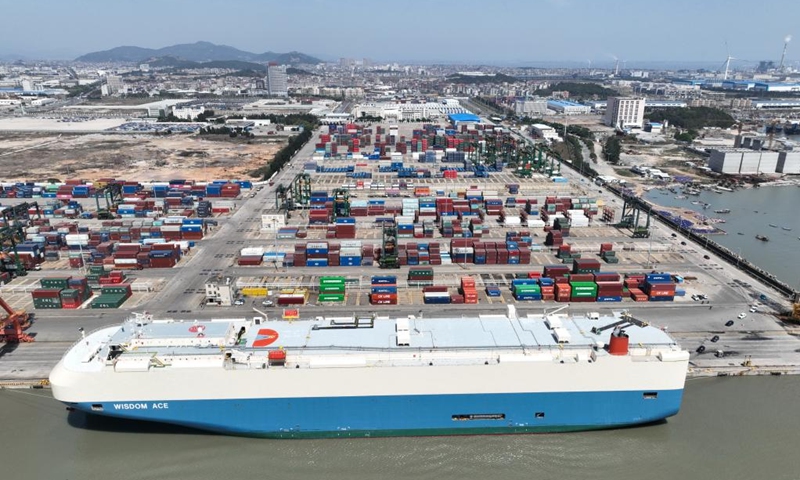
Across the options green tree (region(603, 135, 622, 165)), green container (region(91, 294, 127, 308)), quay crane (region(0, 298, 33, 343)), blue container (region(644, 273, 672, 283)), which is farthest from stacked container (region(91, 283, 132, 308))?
green tree (region(603, 135, 622, 165))

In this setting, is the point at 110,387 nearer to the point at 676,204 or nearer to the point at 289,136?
→ the point at 676,204

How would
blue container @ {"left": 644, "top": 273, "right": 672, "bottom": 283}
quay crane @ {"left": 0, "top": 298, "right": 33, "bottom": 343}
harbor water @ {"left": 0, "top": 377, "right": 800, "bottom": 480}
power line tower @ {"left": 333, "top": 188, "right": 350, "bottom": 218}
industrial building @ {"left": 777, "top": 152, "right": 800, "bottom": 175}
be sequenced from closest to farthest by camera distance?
harbor water @ {"left": 0, "top": 377, "right": 800, "bottom": 480}, quay crane @ {"left": 0, "top": 298, "right": 33, "bottom": 343}, blue container @ {"left": 644, "top": 273, "right": 672, "bottom": 283}, power line tower @ {"left": 333, "top": 188, "right": 350, "bottom": 218}, industrial building @ {"left": 777, "top": 152, "right": 800, "bottom": 175}

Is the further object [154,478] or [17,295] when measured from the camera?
[17,295]

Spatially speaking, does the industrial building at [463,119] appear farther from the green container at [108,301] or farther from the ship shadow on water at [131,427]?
the ship shadow on water at [131,427]

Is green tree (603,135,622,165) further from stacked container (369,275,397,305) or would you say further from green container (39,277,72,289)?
green container (39,277,72,289)

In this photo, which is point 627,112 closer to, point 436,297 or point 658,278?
point 658,278

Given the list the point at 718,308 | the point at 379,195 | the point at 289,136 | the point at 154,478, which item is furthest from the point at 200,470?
the point at 289,136

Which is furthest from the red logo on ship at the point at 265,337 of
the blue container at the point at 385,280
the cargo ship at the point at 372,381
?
the blue container at the point at 385,280


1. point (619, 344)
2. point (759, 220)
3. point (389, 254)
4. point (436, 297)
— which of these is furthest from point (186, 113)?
point (619, 344)
